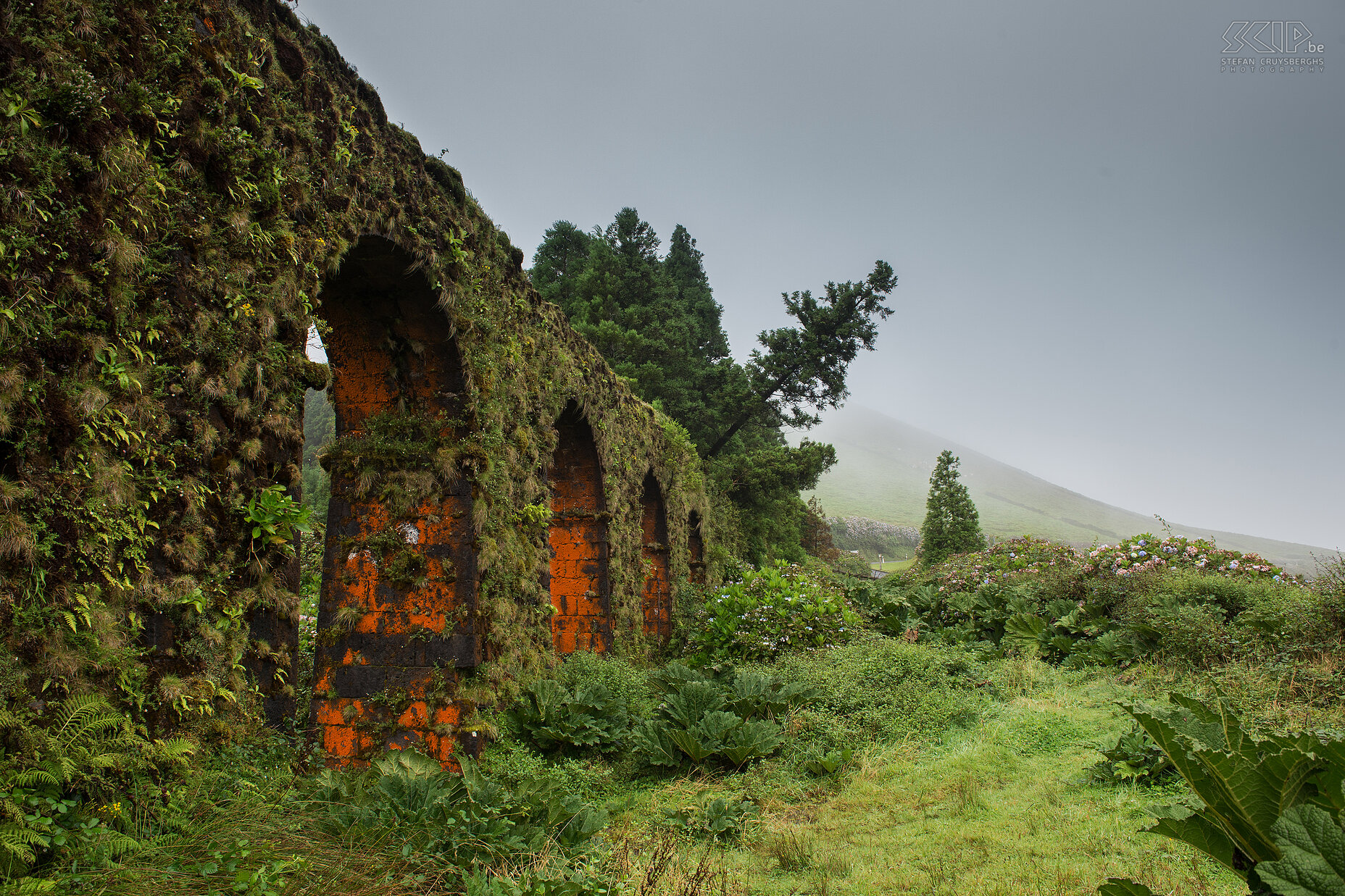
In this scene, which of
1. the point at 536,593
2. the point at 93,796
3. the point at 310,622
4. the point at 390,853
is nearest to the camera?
the point at 93,796

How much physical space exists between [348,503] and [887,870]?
3.98 m

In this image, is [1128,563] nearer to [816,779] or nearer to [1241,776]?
[816,779]

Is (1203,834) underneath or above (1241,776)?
underneath

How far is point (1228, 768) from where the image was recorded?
6.41 ft

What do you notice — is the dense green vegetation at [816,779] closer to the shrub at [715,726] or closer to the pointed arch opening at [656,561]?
the shrub at [715,726]

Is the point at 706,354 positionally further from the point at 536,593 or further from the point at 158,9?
the point at 158,9

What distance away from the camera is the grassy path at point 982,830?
288 centimetres

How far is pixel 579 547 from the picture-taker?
8750mm

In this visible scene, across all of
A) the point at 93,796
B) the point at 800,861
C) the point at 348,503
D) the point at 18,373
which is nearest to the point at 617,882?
the point at 800,861

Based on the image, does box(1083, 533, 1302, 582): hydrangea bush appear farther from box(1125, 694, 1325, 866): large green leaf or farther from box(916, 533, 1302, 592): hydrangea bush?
box(1125, 694, 1325, 866): large green leaf

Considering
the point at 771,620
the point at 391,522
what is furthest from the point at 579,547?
the point at 391,522

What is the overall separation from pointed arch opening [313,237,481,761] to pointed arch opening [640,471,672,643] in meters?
6.00

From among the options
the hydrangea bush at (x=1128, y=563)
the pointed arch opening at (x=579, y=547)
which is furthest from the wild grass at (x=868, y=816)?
the hydrangea bush at (x=1128, y=563)

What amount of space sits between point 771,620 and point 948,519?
14.3 metres
